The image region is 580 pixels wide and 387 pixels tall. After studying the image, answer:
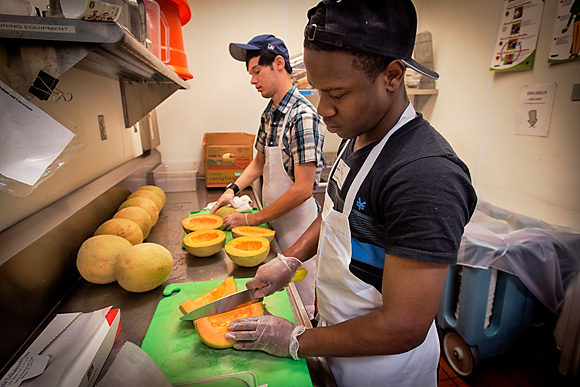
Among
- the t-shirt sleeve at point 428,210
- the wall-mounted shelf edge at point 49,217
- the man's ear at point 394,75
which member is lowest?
the wall-mounted shelf edge at point 49,217

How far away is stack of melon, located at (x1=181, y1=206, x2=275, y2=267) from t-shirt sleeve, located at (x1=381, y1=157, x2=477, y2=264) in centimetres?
77

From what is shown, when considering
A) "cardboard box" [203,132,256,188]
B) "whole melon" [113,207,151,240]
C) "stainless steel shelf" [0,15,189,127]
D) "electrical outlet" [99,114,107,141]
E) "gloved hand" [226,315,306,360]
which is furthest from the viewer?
"cardboard box" [203,132,256,188]

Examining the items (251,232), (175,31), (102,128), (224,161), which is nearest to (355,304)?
(251,232)

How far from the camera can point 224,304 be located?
1.04 meters

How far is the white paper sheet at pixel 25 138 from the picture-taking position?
0.68m

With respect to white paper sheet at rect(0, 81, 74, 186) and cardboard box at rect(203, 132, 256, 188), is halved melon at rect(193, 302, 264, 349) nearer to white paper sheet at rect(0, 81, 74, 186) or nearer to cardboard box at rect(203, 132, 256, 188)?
white paper sheet at rect(0, 81, 74, 186)

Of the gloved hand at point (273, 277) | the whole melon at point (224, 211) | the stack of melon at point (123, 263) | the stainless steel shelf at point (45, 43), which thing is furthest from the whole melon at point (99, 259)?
the whole melon at point (224, 211)

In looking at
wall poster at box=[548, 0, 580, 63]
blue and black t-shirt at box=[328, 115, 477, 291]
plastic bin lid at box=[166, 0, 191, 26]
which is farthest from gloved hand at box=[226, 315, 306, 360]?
wall poster at box=[548, 0, 580, 63]

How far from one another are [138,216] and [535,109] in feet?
8.43

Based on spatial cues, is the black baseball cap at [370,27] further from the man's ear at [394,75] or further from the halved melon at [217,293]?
the halved melon at [217,293]

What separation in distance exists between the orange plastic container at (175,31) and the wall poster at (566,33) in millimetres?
2254

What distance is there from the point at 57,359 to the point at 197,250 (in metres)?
0.70

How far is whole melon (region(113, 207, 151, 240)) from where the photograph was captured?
1566 millimetres

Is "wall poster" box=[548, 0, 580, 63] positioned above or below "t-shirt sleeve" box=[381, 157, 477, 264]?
above
